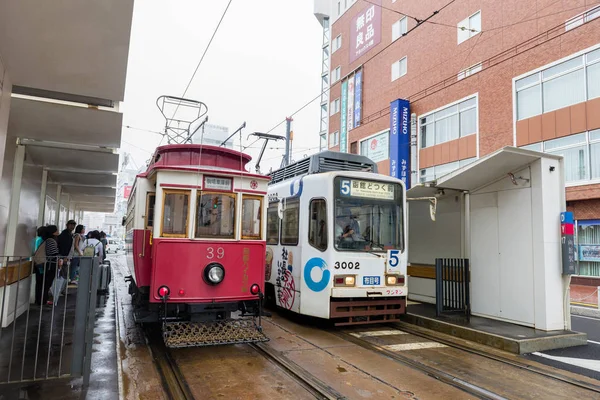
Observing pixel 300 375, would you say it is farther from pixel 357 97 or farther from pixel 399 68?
pixel 357 97

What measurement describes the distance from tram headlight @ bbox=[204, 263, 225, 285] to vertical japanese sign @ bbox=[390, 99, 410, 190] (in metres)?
18.0

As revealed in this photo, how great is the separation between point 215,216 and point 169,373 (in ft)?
7.58

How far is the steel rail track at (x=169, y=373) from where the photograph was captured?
4.49 meters

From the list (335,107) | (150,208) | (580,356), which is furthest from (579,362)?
(335,107)

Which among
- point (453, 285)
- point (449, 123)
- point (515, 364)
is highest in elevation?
point (449, 123)

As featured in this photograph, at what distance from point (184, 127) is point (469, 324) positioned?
7985 mm

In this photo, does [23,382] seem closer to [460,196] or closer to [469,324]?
[469,324]

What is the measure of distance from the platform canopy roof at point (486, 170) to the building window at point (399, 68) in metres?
17.2

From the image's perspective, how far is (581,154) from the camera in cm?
1495

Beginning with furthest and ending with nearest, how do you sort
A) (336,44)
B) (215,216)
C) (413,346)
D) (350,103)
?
(336,44)
(350,103)
(413,346)
(215,216)

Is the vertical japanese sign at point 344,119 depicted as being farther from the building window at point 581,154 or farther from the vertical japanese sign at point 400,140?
the building window at point 581,154

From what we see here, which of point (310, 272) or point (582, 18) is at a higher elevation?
point (582, 18)

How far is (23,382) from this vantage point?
4473 mm

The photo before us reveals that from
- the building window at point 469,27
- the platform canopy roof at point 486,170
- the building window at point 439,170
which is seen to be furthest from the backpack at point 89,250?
the building window at point 469,27
